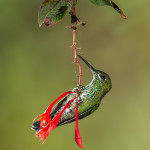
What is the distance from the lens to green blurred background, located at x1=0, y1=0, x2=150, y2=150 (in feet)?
5.83

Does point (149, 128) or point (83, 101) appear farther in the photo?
point (149, 128)

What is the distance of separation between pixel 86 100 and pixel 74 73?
93 centimetres

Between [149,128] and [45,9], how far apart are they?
1.48 m

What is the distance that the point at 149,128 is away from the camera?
6.24 feet

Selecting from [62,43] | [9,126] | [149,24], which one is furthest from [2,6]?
[149,24]

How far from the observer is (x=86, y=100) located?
0.92 m

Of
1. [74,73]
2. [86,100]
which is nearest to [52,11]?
[86,100]

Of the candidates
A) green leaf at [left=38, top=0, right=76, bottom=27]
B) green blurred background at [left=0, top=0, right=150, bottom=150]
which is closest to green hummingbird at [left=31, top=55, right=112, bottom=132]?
green leaf at [left=38, top=0, right=76, bottom=27]

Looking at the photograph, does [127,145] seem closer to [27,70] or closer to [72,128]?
[72,128]

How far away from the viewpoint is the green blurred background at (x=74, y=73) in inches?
70.0

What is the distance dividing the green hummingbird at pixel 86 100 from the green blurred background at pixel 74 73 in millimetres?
835

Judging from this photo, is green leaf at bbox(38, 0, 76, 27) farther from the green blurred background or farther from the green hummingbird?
the green blurred background

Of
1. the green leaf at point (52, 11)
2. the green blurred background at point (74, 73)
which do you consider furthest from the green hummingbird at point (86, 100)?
the green blurred background at point (74, 73)

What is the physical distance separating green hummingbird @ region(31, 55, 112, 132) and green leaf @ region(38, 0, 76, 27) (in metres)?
0.23
